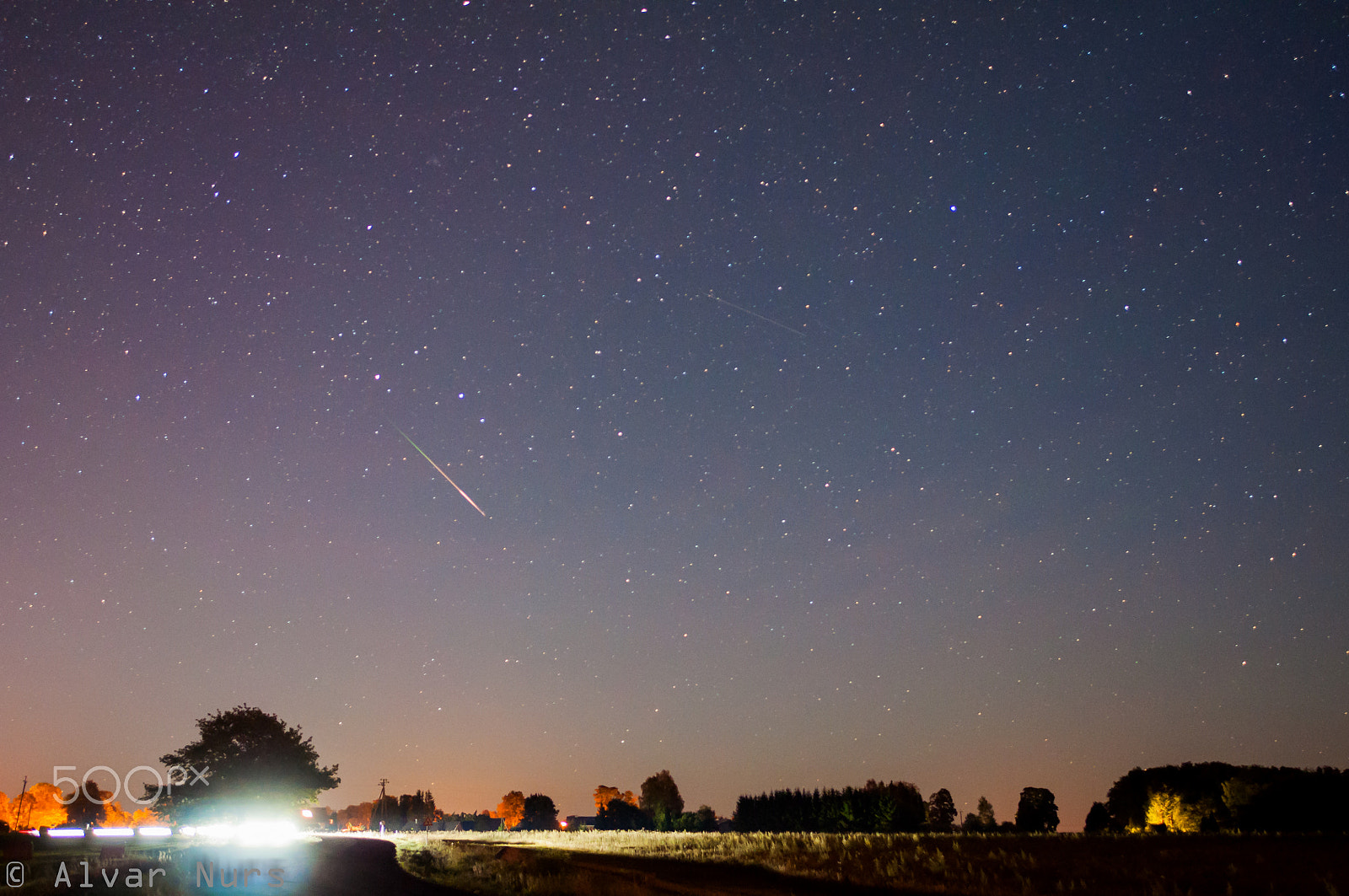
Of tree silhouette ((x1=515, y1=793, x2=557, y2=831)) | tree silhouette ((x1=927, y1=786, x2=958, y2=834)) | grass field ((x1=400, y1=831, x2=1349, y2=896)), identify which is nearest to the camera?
grass field ((x1=400, y1=831, x2=1349, y2=896))

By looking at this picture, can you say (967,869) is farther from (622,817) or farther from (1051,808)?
(622,817)

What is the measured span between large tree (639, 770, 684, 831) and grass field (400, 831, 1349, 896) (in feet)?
356

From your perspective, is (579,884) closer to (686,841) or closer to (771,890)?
(771,890)

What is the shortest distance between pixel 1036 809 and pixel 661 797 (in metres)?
69.9

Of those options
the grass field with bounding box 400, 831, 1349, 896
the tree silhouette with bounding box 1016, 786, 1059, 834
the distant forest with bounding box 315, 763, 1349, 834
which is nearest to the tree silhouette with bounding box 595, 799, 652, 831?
the distant forest with bounding box 315, 763, 1349, 834

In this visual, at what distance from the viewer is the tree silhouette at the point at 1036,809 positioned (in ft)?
273

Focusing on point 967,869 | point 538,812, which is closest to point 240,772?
point 967,869

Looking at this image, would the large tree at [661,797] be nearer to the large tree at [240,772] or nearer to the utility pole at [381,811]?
the utility pole at [381,811]

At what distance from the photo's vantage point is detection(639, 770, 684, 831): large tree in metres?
135

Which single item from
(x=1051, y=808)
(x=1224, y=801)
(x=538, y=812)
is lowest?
(x=538, y=812)

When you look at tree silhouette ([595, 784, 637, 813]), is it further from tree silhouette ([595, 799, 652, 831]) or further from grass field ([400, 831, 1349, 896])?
grass field ([400, 831, 1349, 896])

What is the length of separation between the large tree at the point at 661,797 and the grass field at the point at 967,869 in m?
109

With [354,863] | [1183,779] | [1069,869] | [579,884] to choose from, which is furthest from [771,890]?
[1183,779]

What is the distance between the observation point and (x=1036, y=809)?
8431cm
